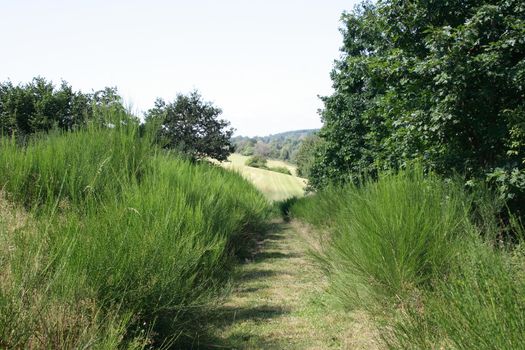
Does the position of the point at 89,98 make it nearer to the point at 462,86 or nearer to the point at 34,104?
the point at 34,104

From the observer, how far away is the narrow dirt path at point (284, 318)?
16.2ft

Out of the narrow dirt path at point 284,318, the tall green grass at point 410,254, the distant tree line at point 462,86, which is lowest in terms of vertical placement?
the narrow dirt path at point 284,318

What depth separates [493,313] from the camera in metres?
2.36

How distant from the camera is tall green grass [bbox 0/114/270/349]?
100 inches

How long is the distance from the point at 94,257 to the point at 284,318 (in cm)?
354

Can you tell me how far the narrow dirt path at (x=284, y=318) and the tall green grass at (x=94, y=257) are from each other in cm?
61

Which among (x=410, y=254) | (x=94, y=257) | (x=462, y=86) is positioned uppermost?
(x=462, y=86)

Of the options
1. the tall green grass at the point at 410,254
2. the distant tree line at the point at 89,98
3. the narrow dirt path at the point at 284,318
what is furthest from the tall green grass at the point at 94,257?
the distant tree line at the point at 89,98

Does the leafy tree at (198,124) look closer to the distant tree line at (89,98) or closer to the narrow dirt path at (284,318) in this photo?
the distant tree line at (89,98)

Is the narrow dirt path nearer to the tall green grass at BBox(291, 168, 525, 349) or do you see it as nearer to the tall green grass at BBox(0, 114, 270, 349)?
A: the tall green grass at BBox(291, 168, 525, 349)

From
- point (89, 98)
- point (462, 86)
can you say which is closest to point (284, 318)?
point (462, 86)

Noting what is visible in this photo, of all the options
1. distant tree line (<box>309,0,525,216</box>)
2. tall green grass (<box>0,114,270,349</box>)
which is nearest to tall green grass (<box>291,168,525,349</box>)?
distant tree line (<box>309,0,525,216</box>)

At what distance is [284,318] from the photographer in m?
6.16

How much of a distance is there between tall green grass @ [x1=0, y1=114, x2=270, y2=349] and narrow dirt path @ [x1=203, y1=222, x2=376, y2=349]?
A: 2.01 feet
